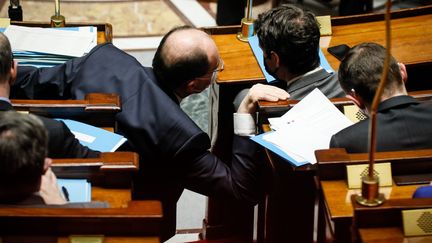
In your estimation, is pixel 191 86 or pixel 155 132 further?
pixel 191 86

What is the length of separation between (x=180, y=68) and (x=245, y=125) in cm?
29

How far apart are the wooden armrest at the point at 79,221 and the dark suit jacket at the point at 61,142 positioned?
13.6 inches

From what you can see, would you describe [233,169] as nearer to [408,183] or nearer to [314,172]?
[314,172]

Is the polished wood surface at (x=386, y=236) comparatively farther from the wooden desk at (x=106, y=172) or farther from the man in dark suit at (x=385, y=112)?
the wooden desk at (x=106, y=172)

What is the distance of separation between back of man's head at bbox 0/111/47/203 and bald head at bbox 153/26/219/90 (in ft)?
2.62

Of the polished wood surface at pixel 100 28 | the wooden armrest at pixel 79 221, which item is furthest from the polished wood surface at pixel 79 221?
the polished wood surface at pixel 100 28

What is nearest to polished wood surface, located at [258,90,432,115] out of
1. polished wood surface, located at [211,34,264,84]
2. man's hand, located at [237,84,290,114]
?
man's hand, located at [237,84,290,114]

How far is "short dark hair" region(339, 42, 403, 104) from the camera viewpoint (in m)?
2.51

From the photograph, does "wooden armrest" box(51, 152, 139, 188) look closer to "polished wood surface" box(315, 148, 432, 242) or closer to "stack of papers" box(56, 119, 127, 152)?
"stack of papers" box(56, 119, 127, 152)

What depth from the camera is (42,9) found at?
5.55 metres

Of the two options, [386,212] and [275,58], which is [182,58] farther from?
[386,212]

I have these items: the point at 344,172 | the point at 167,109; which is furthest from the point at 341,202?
the point at 167,109

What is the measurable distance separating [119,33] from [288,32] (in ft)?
8.25

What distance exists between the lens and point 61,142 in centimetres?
238
